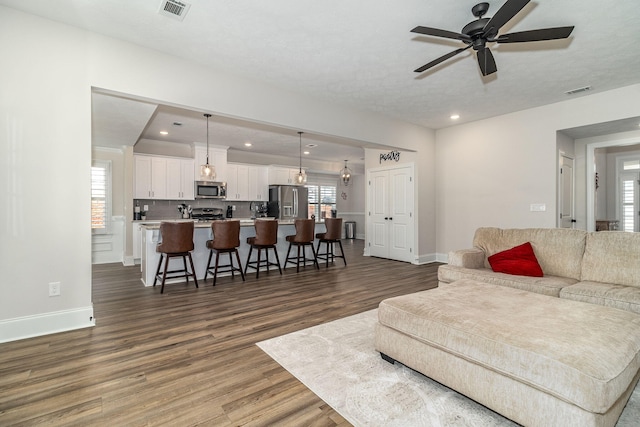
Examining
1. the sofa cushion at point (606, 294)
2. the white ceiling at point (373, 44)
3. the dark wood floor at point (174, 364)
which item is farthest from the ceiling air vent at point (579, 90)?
the dark wood floor at point (174, 364)

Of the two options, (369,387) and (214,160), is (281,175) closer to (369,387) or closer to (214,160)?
(214,160)

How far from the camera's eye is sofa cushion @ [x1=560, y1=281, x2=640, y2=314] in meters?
2.35

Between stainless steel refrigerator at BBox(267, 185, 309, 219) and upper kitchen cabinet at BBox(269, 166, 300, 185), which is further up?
upper kitchen cabinet at BBox(269, 166, 300, 185)

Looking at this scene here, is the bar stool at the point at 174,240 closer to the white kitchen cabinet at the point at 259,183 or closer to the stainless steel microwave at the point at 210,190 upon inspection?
the stainless steel microwave at the point at 210,190

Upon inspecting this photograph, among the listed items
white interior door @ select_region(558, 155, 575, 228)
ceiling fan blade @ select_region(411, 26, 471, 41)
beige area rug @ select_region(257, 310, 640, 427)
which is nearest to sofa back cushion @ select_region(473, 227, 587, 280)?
beige area rug @ select_region(257, 310, 640, 427)

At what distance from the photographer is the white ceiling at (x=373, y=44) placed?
2.63 metres

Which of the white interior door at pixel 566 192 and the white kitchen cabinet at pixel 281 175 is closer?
the white interior door at pixel 566 192

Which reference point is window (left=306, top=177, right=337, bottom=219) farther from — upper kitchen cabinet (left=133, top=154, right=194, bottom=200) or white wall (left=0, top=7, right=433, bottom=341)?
white wall (left=0, top=7, right=433, bottom=341)

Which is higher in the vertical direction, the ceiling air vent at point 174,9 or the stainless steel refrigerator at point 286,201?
the ceiling air vent at point 174,9

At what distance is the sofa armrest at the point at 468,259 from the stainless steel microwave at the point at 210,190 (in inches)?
228

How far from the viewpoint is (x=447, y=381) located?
5.91 feet

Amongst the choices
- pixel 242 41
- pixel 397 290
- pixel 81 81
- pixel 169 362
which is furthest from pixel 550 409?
pixel 81 81

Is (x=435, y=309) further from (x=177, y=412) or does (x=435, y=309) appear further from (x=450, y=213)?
(x=450, y=213)

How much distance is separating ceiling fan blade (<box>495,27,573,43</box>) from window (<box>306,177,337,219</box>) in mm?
8549
